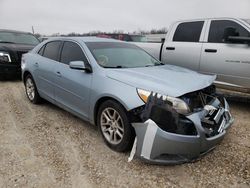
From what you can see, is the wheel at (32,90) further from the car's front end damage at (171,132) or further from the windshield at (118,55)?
the car's front end damage at (171,132)

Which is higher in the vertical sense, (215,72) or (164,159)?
(215,72)

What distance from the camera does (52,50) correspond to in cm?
512

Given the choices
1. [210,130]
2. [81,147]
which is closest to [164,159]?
[210,130]

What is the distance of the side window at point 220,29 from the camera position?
17.7 feet

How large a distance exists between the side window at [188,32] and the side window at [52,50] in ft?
9.34

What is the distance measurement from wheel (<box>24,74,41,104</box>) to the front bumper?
3.19 metres

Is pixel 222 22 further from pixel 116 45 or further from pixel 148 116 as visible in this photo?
pixel 148 116

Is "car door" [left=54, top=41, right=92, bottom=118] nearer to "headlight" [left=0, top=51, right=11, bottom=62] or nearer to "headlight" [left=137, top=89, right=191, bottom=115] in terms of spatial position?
"headlight" [left=137, top=89, right=191, bottom=115]

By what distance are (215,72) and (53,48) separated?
3.27 metres

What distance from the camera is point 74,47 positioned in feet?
14.9

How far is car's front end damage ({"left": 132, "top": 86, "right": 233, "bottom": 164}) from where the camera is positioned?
2996mm

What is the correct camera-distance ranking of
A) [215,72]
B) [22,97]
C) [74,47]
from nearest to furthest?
[74,47] → [215,72] → [22,97]

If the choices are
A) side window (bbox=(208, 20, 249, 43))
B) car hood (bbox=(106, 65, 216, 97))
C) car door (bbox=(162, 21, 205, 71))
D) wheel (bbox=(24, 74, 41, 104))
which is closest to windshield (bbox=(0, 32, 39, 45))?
wheel (bbox=(24, 74, 41, 104))

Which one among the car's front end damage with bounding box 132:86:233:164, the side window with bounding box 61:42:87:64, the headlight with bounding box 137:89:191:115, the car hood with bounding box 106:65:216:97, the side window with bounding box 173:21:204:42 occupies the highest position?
the side window with bounding box 173:21:204:42
